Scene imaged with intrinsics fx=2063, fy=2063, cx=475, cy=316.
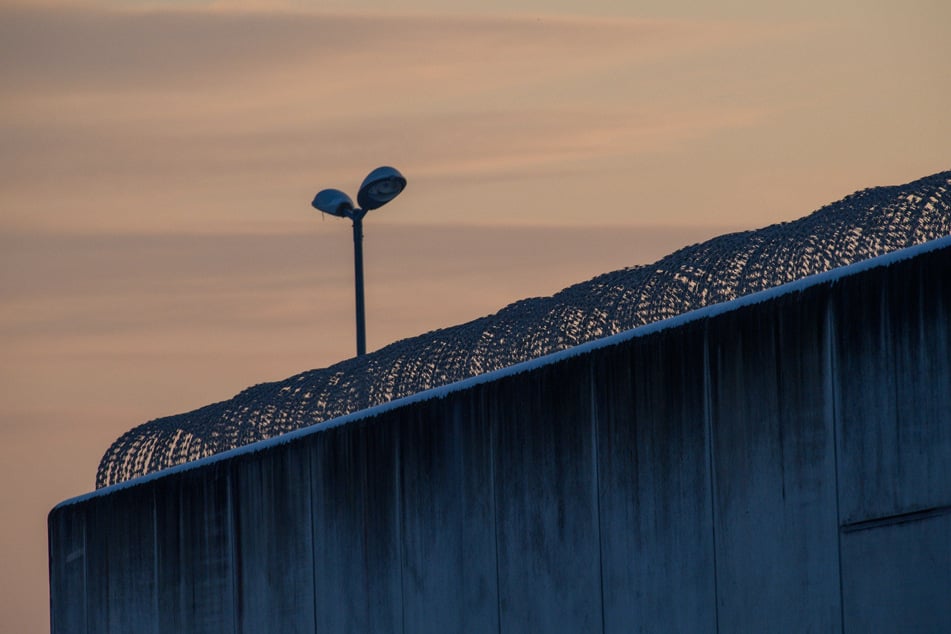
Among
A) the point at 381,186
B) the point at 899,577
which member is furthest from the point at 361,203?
the point at 899,577

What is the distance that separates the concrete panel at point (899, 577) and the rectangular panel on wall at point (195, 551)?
796 cm

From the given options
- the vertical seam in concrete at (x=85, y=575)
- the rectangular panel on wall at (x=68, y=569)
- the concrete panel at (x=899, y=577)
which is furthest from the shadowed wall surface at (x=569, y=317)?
the concrete panel at (x=899, y=577)

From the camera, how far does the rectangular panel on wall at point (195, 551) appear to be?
747 inches

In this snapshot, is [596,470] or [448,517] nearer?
[596,470]

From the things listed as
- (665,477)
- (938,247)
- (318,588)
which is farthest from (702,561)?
(318,588)

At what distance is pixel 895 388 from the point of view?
39.9 feet

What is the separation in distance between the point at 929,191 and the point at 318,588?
7.16 m

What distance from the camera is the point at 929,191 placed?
41.2 feet

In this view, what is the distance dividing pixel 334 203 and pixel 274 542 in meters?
6.15

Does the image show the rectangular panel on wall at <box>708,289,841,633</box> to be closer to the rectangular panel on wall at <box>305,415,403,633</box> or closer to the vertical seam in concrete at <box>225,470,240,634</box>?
the rectangular panel on wall at <box>305,415,403,633</box>

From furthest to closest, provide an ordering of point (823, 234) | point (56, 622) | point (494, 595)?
point (56, 622) → point (494, 595) → point (823, 234)

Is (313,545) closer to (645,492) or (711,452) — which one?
(645,492)

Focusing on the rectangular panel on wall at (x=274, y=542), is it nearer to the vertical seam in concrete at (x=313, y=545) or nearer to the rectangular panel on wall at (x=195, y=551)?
the vertical seam in concrete at (x=313, y=545)

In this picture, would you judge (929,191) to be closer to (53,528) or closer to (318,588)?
(318,588)
